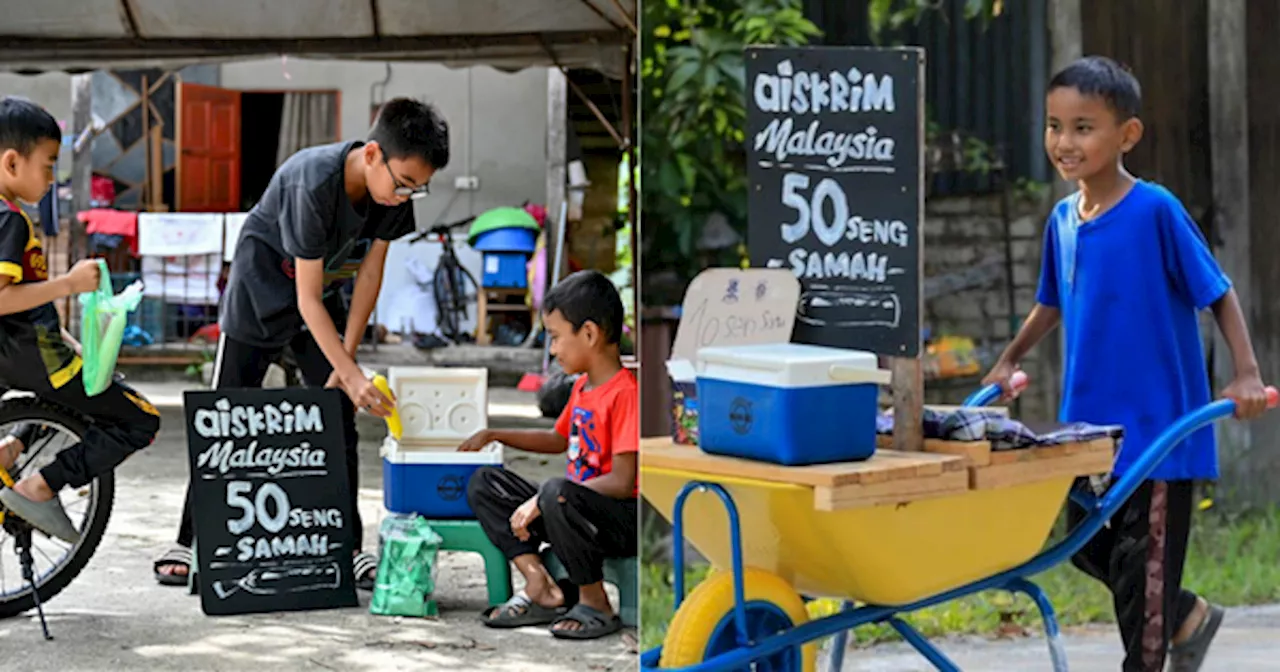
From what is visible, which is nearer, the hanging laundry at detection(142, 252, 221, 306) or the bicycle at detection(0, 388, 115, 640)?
the bicycle at detection(0, 388, 115, 640)

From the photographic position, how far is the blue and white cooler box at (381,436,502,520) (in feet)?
13.7

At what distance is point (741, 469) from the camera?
257 centimetres

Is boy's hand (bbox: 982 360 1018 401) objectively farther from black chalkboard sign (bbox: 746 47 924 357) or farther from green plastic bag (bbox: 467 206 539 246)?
green plastic bag (bbox: 467 206 539 246)

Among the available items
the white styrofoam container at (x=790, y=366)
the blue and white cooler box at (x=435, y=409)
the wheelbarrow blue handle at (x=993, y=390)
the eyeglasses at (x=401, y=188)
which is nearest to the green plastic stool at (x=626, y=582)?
the blue and white cooler box at (x=435, y=409)

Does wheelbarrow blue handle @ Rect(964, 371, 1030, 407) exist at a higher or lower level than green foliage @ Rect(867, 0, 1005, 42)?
lower

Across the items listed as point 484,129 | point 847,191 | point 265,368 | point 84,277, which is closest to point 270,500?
point 265,368

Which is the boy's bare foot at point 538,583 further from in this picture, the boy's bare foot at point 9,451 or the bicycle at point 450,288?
the bicycle at point 450,288

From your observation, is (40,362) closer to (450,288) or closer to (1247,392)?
(1247,392)

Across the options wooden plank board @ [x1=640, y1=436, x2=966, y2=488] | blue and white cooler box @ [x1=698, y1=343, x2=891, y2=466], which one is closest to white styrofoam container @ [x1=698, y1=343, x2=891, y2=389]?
blue and white cooler box @ [x1=698, y1=343, x2=891, y2=466]

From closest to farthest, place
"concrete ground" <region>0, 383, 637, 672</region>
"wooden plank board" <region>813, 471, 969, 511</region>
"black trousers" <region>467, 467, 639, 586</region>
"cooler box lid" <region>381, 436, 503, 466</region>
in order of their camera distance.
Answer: "wooden plank board" <region>813, 471, 969, 511</region>, "concrete ground" <region>0, 383, 637, 672</region>, "black trousers" <region>467, 467, 639, 586</region>, "cooler box lid" <region>381, 436, 503, 466</region>

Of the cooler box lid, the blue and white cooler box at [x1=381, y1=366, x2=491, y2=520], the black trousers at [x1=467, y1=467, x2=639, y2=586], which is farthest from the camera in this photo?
the blue and white cooler box at [x1=381, y1=366, x2=491, y2=520]

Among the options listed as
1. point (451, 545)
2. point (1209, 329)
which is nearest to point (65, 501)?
point (451, 545)

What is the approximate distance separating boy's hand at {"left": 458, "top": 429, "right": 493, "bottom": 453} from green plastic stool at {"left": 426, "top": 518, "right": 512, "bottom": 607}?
7.0 inches

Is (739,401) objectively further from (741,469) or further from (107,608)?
(107,608)
